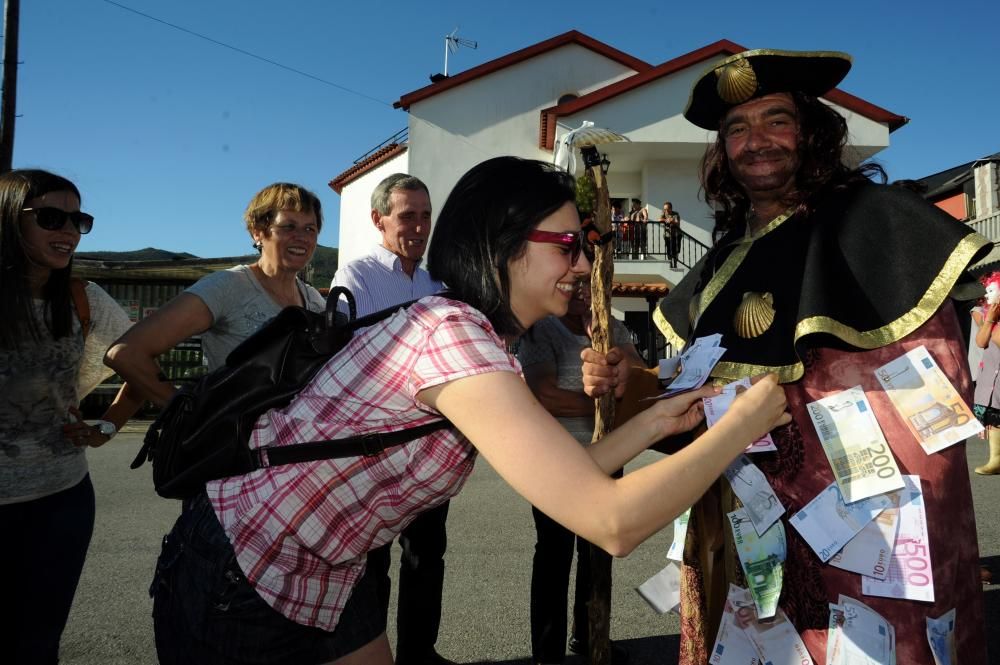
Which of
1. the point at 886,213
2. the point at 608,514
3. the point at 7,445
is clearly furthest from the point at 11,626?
the point at 886,213

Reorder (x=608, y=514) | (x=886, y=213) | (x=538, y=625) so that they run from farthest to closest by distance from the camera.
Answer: (x=538, y=625) → (x=886, y=213) → (x=608, y=514)

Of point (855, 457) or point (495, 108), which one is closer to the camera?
point (855, 457)

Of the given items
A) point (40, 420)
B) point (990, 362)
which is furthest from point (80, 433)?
point (990, 362)

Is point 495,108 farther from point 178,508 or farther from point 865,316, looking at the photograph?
point 865,316

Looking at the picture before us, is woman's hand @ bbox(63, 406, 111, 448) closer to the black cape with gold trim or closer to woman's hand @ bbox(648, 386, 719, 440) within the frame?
woman's hand @ bbox(648, 386, 719, 440)

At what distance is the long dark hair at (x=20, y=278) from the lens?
8.59 feet

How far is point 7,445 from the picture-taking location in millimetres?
2562

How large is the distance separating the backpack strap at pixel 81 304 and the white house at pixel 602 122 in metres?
16.0

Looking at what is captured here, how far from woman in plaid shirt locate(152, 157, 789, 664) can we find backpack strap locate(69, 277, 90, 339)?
5.12 ft

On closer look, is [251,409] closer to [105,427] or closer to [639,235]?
[105,427]

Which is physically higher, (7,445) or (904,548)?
(7,445)

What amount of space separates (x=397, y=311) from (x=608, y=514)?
0.65 metres

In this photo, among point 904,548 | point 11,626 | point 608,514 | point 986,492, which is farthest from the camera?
point 986,492

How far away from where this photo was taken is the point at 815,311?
77.4 inches
